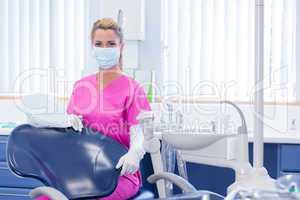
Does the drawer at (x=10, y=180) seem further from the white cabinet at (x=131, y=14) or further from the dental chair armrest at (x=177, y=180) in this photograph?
the white cabinet at (x=131, y=14)

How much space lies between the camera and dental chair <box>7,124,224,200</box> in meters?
1.89

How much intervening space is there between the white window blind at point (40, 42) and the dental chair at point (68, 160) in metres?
1.37

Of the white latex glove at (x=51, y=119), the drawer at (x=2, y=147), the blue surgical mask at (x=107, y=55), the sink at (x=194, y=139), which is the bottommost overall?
the drawer at (x=2, y=147)

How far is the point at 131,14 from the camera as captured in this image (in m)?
3.14

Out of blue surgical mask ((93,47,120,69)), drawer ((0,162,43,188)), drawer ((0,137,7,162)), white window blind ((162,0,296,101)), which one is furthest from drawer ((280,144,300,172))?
drawer ((0,137,7,162))

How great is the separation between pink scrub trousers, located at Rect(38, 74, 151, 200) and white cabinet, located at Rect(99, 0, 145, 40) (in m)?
0.87

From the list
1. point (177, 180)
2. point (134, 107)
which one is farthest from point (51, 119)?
point (177, 180)

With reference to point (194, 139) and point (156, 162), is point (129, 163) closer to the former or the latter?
point (194, 139)

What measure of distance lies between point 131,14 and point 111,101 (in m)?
1.06

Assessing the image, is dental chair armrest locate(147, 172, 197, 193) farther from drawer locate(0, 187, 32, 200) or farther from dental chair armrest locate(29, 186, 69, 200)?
drawer locate(0, 187, 32, 200)

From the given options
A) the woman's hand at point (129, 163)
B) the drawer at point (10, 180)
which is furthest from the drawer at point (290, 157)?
the drawer at point (10, 180)

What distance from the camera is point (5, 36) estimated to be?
3.45 m

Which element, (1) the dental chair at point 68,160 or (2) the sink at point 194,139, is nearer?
(2) the sink at point 194,139

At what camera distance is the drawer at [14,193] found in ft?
9.34
